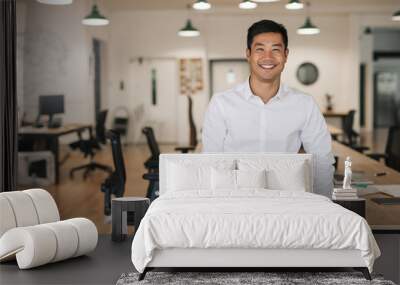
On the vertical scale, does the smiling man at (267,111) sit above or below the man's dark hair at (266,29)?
below

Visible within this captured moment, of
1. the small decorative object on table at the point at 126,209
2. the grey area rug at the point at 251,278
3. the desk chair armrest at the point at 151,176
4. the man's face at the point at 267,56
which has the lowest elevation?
the grey area rug at the point at 251,278

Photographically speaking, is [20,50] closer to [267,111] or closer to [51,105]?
[51,105]

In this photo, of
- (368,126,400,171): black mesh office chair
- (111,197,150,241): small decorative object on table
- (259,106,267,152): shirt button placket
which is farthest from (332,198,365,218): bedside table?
(368,126,400,171): black mesh office chair

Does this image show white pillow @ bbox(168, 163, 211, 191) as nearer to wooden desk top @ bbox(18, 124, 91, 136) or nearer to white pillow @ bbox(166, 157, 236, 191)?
white pillow @ bbox(166, 157, 236, 191)

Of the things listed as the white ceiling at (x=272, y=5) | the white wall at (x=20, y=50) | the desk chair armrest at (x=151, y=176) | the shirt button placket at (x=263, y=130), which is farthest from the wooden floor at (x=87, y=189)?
the white ceiling at (x=272, y=5)

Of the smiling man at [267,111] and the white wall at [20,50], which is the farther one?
the white wall at [20,50]

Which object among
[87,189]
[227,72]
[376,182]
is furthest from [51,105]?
[376,182]

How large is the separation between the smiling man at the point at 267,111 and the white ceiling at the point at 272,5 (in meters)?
11.0

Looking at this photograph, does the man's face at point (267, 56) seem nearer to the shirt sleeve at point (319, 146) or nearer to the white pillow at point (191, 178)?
the shirt sleeve at point (319, 146)

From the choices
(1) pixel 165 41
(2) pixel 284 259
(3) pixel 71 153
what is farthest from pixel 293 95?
(1) pixel 165 41

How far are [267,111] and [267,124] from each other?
0.09 meters

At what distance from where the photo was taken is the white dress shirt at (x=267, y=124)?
5.76 m

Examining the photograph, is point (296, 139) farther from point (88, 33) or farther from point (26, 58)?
point (88, 33)

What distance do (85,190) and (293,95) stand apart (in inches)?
238
